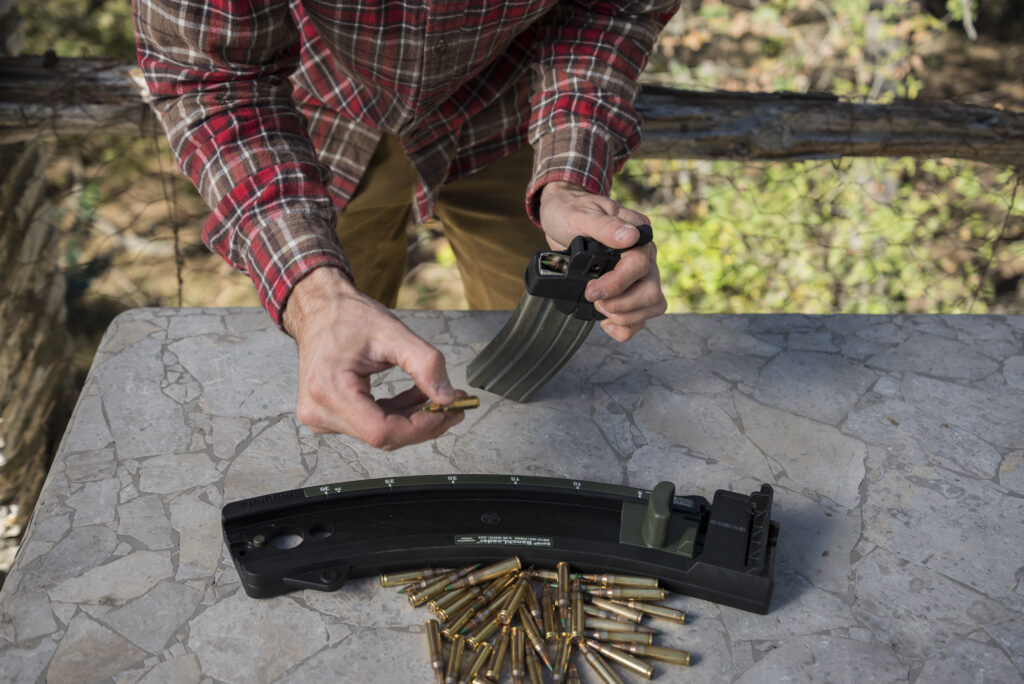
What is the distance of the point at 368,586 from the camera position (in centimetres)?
114

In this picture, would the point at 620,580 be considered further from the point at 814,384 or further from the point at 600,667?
the point at 814,384

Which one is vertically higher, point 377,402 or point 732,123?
point 377,402

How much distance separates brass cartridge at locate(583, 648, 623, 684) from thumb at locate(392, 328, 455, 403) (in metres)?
0.33

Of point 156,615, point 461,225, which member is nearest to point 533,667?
point 156,615

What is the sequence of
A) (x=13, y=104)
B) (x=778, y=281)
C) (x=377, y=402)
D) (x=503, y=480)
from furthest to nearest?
(x=778, y=281) < (x=13, y=104) < (x=503, y=480) < (x=377, y=402)

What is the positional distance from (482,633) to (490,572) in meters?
0.09

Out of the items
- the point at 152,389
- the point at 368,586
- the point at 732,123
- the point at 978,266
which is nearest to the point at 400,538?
the point at 368,586

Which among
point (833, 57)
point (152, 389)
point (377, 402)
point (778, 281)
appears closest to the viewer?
point (377, 402)

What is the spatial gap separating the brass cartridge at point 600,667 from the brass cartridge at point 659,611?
8 cm

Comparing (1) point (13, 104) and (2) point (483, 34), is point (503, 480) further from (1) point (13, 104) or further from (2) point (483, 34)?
(1) point (13, 104)

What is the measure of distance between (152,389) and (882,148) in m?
1.94

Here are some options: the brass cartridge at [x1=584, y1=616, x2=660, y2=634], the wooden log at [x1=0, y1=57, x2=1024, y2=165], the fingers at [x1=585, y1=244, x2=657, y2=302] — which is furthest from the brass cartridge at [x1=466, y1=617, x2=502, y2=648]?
the wooden log at [x1=0, y1=57, x2=1024, y2=165]

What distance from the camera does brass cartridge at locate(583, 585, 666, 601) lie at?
1.12 meters

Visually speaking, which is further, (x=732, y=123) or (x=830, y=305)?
(x=830, y=305)
